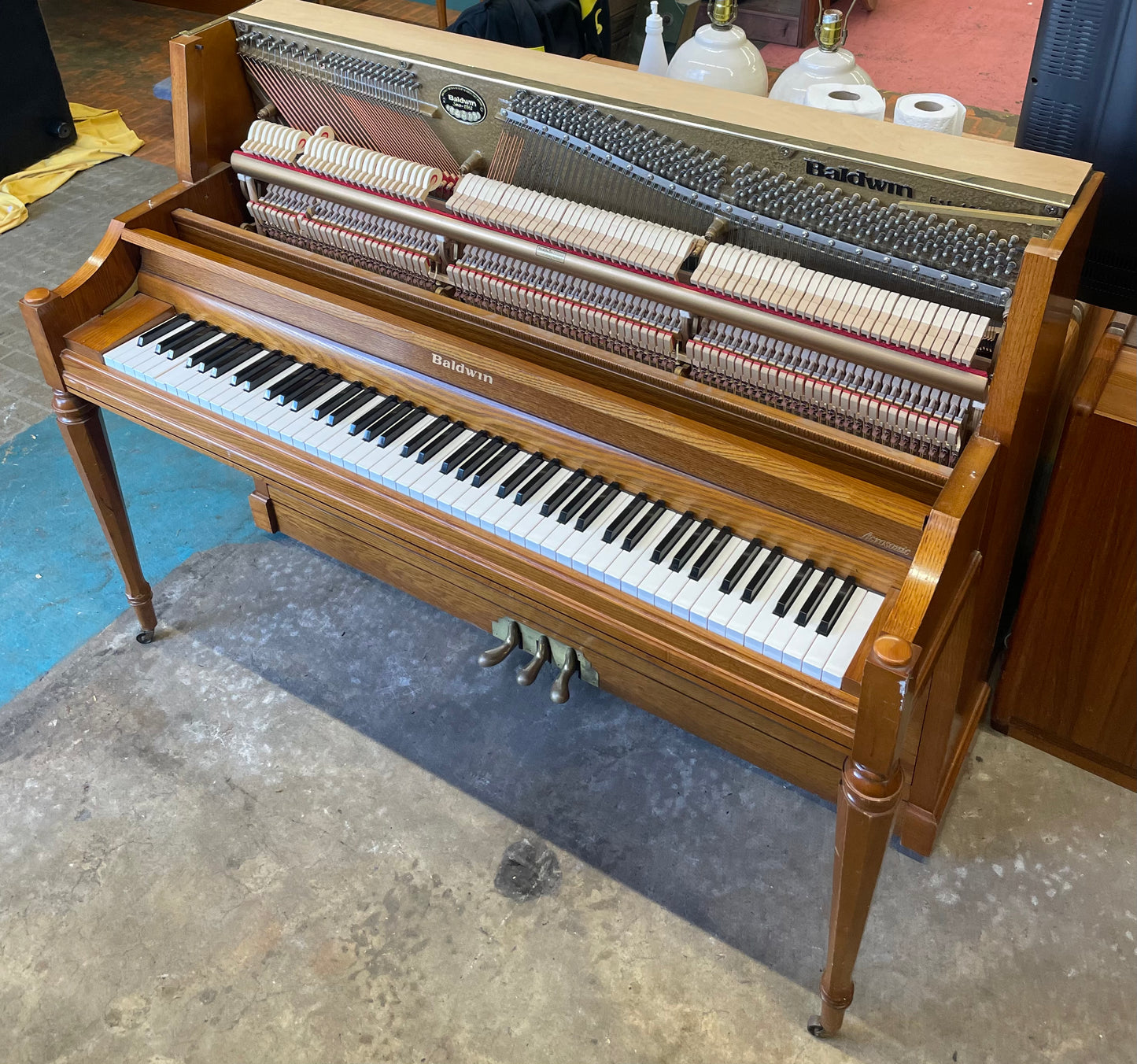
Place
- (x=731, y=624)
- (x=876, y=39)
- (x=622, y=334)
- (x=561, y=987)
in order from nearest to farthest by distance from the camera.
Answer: (x=731, y=624), (x=622, y=334), (x=561, y=987), (x=876, y=39)

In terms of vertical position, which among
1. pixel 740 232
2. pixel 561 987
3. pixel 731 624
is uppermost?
pixel 740 232

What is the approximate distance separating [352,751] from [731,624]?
1.22 metres

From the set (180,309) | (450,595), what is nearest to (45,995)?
(450,595)

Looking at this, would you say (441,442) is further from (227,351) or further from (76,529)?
(76,529)

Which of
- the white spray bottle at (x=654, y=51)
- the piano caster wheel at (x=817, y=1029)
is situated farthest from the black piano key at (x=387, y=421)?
the piano caster wheel at (x=817, y=1029)

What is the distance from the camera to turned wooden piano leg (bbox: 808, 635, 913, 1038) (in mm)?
1352

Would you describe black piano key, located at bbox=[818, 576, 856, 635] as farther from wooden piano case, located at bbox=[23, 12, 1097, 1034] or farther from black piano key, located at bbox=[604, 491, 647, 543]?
black piano key, located at bbox=[604, 491, 647, 543]

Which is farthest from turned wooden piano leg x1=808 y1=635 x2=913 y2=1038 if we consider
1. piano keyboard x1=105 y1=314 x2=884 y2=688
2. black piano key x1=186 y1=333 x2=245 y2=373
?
black piano key x1=186 y1=333 x2=245 y2=373

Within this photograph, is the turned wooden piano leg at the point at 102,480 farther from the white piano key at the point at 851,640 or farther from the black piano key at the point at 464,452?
the white piano key at the point at 851,640

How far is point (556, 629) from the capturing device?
2.31m

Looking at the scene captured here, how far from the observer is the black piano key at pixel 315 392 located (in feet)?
6.81

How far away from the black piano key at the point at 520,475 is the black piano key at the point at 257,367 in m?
0.63

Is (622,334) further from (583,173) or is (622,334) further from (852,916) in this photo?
(852,916)

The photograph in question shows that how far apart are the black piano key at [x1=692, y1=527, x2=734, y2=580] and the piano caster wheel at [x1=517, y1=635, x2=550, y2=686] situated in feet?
2.19
